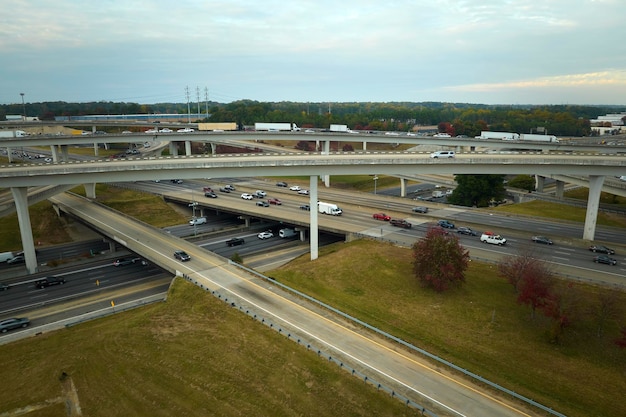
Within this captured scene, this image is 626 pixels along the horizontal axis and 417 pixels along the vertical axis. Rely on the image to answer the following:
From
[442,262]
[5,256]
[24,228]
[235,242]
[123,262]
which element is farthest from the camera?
[235,242]

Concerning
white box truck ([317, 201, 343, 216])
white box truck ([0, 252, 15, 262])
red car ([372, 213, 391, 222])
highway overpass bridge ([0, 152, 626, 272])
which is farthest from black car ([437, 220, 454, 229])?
white box truck ([0, 252, 15, 262])

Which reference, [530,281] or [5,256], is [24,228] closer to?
[5,256]

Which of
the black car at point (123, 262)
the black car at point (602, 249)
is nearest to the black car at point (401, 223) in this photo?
the black car at point (602, 249)

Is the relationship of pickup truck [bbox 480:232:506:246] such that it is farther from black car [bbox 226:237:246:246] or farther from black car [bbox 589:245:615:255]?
black car [bbox 226:237:246:246]

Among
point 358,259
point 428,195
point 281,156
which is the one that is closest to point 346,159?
point 281,156

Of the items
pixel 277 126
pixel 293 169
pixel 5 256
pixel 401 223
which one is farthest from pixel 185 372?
pixel 277 126

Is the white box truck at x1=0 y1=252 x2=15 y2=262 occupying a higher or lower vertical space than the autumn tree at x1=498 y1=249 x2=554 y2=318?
lower
